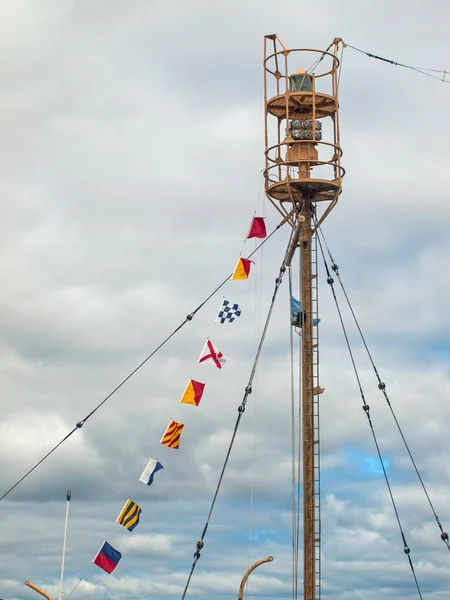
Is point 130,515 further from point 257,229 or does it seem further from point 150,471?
point 257,229

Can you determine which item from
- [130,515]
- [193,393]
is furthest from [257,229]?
[130,515]

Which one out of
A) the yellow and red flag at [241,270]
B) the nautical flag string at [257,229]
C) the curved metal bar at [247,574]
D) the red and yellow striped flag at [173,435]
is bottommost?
the curved metal bar at [247,574]

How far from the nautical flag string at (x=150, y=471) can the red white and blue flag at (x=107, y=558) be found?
148 inches

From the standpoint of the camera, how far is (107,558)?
283 feet

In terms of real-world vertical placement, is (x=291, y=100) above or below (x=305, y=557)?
above

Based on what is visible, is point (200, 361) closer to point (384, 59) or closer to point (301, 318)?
point (301, 318)

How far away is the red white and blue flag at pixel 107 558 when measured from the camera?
85875mm

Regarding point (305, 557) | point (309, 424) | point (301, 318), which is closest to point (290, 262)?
point (301, 318)

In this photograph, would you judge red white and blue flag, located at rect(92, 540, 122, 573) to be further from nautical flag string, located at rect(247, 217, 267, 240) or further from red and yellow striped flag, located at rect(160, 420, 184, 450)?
nautical flag string, located at rect(247, 217, 267, 240)

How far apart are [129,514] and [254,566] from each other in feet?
22.3

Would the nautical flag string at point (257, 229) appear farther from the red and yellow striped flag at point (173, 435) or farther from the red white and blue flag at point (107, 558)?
the red white and blue flag at point (107, 558)

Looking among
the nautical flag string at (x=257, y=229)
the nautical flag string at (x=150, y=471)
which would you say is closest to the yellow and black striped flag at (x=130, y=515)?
the nautical flag string at (x=150, y=471)

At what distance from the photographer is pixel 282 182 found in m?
89.2

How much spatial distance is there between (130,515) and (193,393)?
7042 millimetres
